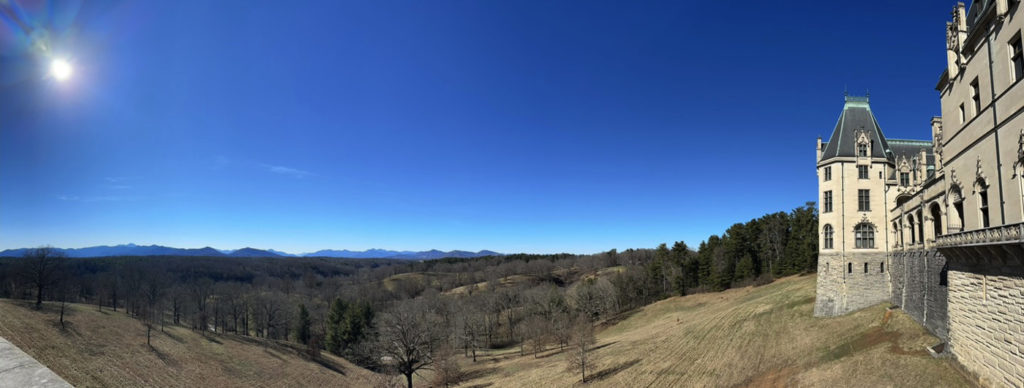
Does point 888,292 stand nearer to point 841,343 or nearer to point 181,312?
point 841,343

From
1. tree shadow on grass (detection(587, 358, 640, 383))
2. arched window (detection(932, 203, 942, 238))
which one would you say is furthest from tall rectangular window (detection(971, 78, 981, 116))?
tree shadow on grass (detection(587, 358, 640, 383))

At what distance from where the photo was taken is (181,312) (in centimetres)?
10662

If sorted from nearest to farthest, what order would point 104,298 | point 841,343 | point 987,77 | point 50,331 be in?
A: point 987,77 < point 841,343 < point 50,331 < point 104,298

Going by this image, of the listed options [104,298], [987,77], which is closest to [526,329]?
[987,77]

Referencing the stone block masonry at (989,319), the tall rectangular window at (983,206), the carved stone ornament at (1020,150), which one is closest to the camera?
the stone block masonry at (989,319)

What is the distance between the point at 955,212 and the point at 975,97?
686 centimetres

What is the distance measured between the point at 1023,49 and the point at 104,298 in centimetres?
15713

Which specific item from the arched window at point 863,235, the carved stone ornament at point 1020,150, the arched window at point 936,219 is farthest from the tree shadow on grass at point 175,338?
the arched window at point 936,219

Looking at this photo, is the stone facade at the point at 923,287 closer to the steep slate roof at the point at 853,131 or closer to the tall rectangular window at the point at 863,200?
the tall rectangular window at the point at 863,200

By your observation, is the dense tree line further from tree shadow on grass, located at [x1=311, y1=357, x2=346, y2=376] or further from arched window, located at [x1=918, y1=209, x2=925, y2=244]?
arched window, located at [x1=918, y1=209, x2=925, y2=244]

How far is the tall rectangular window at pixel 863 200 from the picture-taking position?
1513 inches

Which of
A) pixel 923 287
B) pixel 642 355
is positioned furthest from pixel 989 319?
pixel 642 355

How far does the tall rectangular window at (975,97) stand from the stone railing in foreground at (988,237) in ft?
22.8

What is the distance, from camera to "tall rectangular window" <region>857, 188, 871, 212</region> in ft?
126
